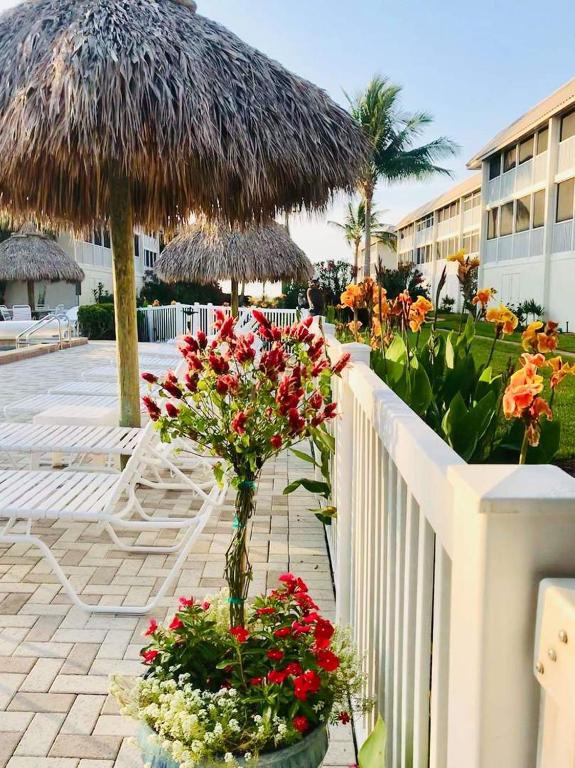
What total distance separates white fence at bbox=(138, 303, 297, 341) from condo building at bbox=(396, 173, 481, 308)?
888cm

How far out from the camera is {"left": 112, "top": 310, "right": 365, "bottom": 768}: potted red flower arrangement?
1741mm

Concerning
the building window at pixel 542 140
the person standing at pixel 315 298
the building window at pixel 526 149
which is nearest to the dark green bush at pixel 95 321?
the person standing at pixel 315 298

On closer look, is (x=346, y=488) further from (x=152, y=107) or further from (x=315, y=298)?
→ (x=315, y=298)

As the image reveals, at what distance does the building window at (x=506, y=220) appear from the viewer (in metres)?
27.6

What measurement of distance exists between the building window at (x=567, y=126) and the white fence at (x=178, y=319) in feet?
36.4

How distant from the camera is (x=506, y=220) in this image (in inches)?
1115

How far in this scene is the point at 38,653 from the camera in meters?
2.91

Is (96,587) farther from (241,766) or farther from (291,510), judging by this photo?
(241,766)

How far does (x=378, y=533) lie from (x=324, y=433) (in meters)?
2.07

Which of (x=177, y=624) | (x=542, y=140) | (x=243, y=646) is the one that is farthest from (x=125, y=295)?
(x=542, y=140)

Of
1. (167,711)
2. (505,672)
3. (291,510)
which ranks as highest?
(505,672)

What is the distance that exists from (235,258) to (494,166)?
57.8 feet

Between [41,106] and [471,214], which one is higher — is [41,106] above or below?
below

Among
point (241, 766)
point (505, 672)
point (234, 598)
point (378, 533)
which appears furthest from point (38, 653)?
point (505, 672)
